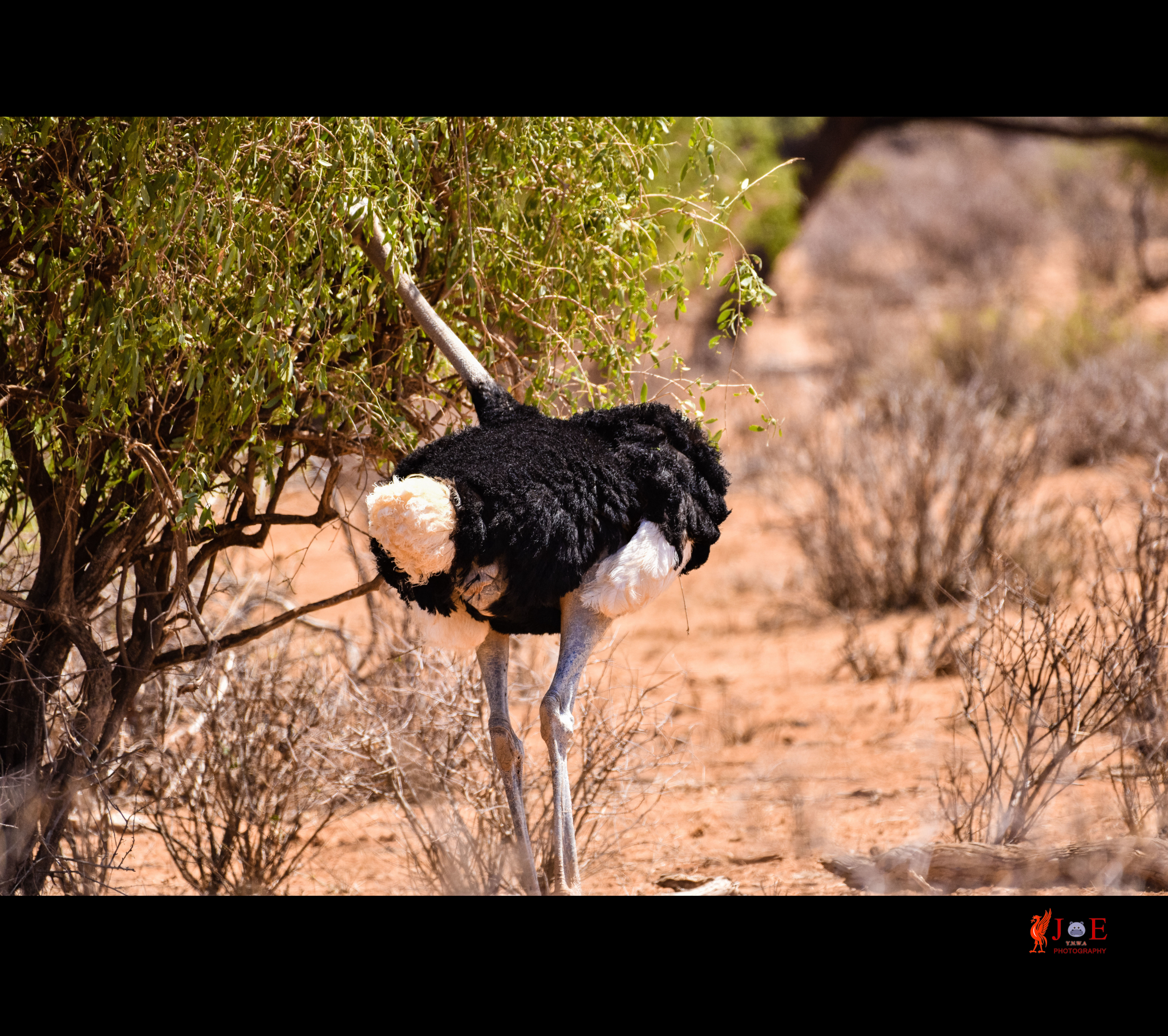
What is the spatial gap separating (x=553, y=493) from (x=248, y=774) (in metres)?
2.15

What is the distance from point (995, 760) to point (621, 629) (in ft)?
13.2

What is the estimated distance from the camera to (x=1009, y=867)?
397 cm

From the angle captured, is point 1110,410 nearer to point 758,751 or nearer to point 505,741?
point 758,751

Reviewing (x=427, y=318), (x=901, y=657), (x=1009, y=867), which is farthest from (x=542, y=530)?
(x=901, y=657)

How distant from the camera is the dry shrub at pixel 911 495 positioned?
806 centimetres

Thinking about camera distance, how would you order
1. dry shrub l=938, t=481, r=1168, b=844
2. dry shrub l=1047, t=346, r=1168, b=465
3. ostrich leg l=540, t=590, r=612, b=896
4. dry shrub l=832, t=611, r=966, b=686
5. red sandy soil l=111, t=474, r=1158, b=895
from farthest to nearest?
1. dry shrub l=1047, t=346, r=1168, b=465
2. dry shrub l=832, t=611, r=966, b=686
3. red sandy soil l=111, t=474, r=1158, b=895
4. dry shrub l=938, t=481, r=1168, b=844
5. ostrich leg l=540, t=590, r=612, b=896

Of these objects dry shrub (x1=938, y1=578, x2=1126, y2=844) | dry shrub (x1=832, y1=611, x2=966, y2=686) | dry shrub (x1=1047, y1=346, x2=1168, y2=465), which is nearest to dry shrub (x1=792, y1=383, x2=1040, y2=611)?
dry shrub (x1=832, y1=611, x2=966, y2=686)

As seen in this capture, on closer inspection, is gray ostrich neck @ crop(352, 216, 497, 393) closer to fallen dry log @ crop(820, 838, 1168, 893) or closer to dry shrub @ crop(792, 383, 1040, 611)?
fallen dry log @ crop(820, 838, 1168, 893)

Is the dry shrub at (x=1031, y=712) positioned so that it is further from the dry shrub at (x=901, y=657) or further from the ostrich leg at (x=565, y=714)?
the dry shrub at (x=901, y=657)

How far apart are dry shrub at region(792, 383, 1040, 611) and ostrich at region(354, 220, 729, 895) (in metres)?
4.75

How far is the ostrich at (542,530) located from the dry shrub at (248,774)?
138 centimetres

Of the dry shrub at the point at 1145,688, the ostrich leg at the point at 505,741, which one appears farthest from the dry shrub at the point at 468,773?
the dry shrub at the point at 1145,688

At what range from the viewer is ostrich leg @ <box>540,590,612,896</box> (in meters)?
3.18
